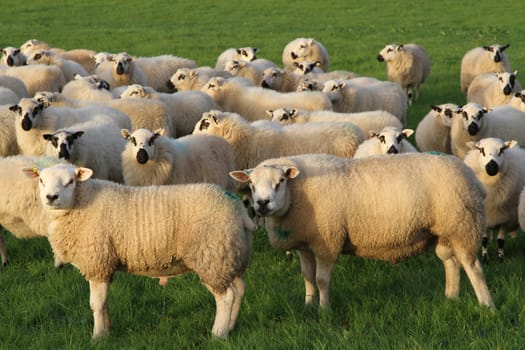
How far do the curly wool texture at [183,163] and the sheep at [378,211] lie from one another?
7.73ft

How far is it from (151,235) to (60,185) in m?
0.80

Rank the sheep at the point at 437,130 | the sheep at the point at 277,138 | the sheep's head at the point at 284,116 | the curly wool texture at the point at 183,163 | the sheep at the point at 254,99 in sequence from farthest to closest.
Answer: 1. the sheep at the point at 254,99
2. the sheep at the point at 437,130
3. the sheep's head at the point at 284,116
4. the sheep at the point at 277,138
5. the curly wool texture at the point at 183,163

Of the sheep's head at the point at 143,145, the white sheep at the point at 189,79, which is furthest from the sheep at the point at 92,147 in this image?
the white sheep at the point at 189,79

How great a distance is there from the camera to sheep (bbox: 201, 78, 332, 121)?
1232 centimetres

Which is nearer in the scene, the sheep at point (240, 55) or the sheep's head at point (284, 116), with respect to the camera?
the sheep's head at point (284, 116)

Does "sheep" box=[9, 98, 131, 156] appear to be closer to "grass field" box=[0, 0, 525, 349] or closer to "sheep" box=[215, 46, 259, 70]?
"grass field" box=[0, 0, 525, 349]

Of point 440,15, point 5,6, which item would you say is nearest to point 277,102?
point 440,15

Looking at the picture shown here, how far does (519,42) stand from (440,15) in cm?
885

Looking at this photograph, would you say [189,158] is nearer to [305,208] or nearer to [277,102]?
[305,208]

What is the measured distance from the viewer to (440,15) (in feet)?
122

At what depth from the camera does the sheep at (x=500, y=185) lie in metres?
8.05

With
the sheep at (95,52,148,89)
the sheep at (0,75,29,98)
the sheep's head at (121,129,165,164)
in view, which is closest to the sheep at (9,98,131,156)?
the sheep's head at (121,129,165,164)

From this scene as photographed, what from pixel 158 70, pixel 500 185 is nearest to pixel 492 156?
pixel 500 185

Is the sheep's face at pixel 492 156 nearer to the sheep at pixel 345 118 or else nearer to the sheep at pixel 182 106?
the sheep at pixel 345 118
